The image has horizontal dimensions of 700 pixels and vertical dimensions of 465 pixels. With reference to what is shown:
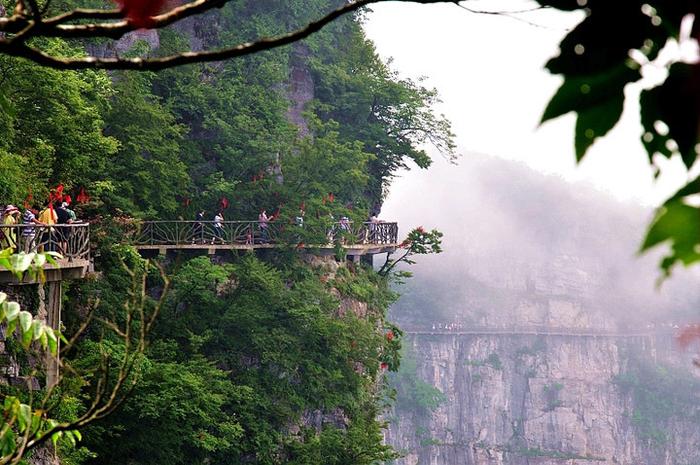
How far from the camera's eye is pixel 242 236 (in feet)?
78.4

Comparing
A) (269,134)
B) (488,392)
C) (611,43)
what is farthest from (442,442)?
(611,43)

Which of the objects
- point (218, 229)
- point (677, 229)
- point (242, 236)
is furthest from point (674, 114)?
point (242, 236)

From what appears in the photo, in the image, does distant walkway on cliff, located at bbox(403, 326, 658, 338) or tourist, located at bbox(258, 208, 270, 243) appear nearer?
tourist, located at bbox(258, 208, 270, 243)

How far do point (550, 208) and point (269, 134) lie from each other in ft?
210

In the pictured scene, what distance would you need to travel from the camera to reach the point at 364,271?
2889 centimetres

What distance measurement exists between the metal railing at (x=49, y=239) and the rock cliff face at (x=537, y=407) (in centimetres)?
5411

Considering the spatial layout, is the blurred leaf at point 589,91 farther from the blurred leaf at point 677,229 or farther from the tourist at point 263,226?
the tourist at point 263,226

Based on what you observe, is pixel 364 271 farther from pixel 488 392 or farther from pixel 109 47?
pixel 488 392

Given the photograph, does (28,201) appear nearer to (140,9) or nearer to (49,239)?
(49,239)

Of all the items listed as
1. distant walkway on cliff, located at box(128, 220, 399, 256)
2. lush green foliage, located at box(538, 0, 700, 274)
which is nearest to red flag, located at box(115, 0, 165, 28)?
lush green foliage, located at box(538, 0, 700, 274)

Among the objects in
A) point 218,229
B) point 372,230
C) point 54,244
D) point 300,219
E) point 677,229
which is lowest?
point 677,229

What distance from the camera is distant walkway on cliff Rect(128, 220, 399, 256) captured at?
21703 millimetres

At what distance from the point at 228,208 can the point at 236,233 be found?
4.35ft

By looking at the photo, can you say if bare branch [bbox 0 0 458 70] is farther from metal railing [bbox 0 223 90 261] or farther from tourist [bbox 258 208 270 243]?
tourist [bbox 258 208 270 243]
